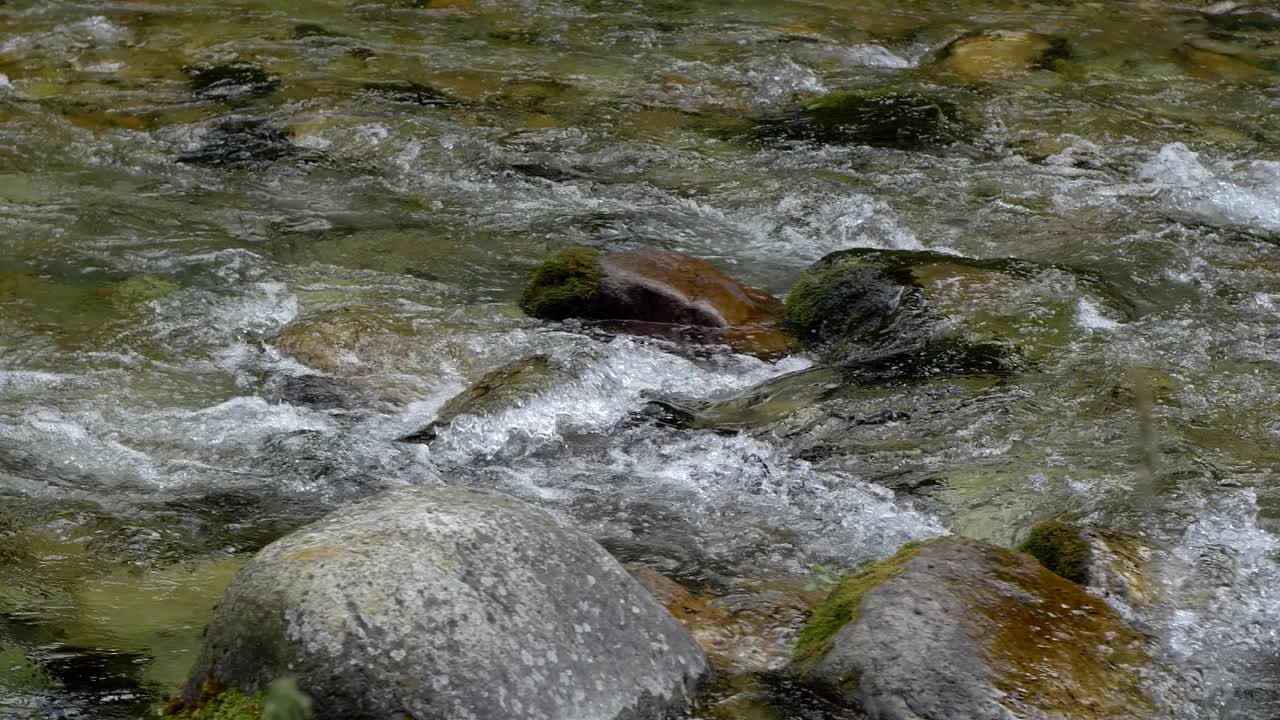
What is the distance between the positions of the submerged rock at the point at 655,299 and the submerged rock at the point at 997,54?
4.31 metres

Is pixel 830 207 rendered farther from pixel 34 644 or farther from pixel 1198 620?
pixel 34 644

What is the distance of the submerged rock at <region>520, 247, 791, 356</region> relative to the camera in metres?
6.54

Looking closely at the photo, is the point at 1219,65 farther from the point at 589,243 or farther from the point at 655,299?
the point at 655,299

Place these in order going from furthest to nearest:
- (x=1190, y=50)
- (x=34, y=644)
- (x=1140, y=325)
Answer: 1. (x=1190, y=50)
2. (x=1140, y=325)
3. (x=34, y=644)

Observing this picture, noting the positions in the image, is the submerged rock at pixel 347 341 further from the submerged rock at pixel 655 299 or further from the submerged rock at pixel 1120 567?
the submerged rock at pixel 1120 567

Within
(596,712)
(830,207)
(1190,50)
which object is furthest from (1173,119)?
(596,712)

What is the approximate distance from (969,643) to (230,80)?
832cm

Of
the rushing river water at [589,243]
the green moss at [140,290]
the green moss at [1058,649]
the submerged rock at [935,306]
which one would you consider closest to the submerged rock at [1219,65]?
the rushing river water at [589,243]

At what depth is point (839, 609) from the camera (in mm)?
3812

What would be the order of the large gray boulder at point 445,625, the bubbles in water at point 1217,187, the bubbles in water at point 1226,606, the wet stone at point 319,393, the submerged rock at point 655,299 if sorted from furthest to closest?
the bubbles in water at point 1217,187
the submerged rock at point 655,299
the wet stone at point 319,393
the bubbles in water at point 1226,606
the large gray boulder at point 445,625

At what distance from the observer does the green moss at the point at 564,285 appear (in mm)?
6699

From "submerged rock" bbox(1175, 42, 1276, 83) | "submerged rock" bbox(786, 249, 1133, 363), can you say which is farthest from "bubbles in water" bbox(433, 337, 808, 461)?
"submerged rock" bbox(1175, 42, 1276, 83)

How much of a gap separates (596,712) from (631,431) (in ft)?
8.10

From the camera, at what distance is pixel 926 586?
3680 millimetres
